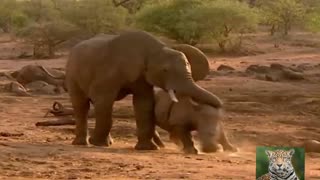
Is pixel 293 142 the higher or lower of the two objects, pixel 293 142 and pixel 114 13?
the higher

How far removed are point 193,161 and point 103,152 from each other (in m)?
1.31

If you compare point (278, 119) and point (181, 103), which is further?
point (278, 119)

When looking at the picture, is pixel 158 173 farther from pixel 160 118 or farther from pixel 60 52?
pixel 60 52

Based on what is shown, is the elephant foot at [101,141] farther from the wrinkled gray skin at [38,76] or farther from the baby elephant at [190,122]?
the wrinkled gray skin at [38,76]

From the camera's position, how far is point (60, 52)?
37.1 metres

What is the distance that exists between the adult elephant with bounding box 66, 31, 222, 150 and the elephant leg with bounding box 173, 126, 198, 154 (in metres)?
0.40

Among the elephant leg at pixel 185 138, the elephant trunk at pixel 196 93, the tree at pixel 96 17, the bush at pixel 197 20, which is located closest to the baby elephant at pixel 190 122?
the elephant leg at pixel 185 138

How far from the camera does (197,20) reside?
3666cm

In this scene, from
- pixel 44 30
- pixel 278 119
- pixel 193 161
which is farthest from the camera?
pixel 44 30

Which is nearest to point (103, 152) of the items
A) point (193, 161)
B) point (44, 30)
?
point (193, 161)

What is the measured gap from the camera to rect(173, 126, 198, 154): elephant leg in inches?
416

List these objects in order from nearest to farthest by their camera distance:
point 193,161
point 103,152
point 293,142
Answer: point 193,161
point 103,152
point 293,142

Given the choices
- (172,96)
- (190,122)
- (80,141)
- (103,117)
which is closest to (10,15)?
(80,141)

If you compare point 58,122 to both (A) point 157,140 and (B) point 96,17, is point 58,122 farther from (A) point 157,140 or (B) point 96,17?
(B) point 96,17
